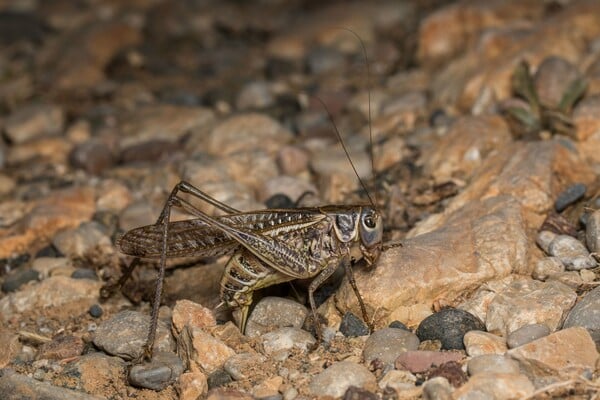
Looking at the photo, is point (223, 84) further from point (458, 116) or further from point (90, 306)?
point (90, 306)

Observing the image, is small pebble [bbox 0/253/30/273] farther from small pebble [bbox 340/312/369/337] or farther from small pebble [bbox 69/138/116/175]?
small pebble [bbox 340/312/369/337]

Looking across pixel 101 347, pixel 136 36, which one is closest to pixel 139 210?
pixel 101 347

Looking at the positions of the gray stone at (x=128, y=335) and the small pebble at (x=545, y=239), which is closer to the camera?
the gray stone at (x=128, y=335)

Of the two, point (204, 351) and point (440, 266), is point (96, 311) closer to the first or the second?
point (204, 351)

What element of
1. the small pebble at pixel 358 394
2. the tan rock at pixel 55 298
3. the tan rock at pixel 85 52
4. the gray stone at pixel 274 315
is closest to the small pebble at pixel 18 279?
the tan rock at pixel 55 298

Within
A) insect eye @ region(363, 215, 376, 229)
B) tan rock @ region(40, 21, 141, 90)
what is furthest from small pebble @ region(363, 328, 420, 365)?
tan rock @ region(40, 21, 141, 90)

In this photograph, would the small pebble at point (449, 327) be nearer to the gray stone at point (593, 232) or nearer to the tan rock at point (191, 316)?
the gray stone at point (593, 232)

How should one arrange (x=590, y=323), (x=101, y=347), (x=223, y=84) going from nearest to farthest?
(x=590, y=323), (x=101, y=347), (x=223, y=84)
